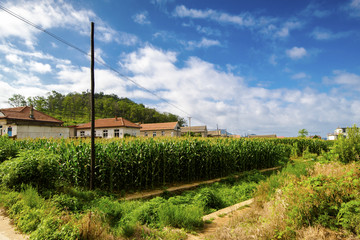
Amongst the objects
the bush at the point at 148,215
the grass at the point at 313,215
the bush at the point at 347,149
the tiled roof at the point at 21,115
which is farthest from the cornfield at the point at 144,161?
the tiled roof at the point at 21,115

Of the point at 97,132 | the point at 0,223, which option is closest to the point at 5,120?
the point at 97,132

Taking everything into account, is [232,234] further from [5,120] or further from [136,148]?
[5,120]

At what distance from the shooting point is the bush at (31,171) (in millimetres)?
6047

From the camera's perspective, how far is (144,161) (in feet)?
29.7

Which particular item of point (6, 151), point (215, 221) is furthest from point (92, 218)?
point (6, 151)

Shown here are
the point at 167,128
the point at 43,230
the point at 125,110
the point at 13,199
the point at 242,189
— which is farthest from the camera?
the point at 125,110

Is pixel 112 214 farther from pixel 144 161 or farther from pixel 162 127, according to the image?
pixel 162 127

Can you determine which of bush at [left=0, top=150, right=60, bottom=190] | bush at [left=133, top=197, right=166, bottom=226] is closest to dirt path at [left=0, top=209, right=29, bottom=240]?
bush at [left=0, top=150, right=60, bottom=190]

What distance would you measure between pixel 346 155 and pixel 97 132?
46.2m

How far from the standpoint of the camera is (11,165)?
6152mm

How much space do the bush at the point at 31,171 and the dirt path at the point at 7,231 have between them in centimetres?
135

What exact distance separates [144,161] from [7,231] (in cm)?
519

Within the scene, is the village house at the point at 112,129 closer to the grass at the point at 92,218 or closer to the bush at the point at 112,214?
the grass at the point at 92,218

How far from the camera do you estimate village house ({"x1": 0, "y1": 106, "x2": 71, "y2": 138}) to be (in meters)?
28.7
